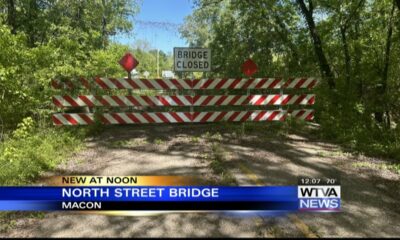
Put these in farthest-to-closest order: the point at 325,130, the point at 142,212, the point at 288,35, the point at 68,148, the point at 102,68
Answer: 1. the point at 102,68
2. the point at 288,35
3. the point at 325,130
4. the point at 68,148
5. the point at 142,212

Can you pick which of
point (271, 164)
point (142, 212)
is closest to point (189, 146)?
point (271, 164)

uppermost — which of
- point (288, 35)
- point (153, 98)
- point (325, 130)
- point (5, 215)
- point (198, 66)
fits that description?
point (288, 35)

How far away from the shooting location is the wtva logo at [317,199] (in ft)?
18.4

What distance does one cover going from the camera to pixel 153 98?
11.6 meters

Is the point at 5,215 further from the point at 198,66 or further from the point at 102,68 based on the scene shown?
the point at 102,68

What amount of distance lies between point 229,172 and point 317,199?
5.99 ft

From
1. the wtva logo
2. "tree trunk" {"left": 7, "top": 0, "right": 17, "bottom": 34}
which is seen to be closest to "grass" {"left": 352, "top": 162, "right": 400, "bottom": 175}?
the wtva logo

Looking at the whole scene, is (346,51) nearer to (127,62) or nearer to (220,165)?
(127,62)

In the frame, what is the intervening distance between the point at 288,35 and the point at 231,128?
7.01 m

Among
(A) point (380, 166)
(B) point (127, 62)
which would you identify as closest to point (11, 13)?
(B) point (127, 62)

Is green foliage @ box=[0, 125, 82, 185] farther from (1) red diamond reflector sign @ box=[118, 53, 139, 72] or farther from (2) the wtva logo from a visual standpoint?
(2) the wtva logo

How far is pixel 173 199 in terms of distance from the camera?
5605 millimetres

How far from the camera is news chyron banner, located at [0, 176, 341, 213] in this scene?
5477 mm

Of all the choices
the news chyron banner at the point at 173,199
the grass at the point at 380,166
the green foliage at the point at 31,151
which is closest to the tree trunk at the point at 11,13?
the green foliage at the point at 31,151
